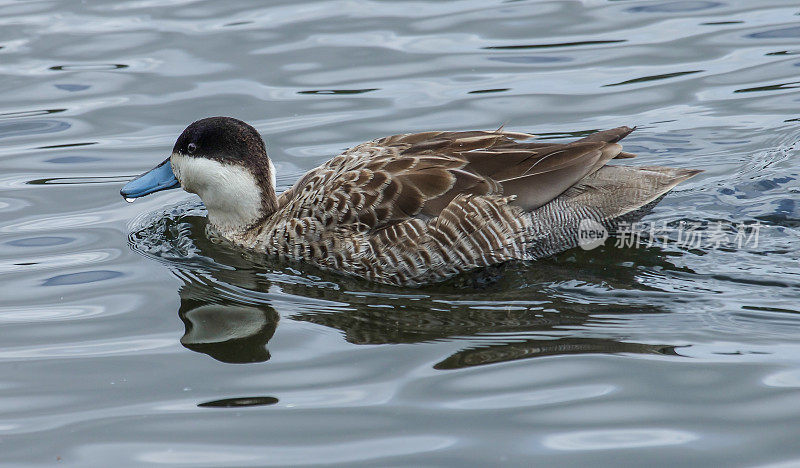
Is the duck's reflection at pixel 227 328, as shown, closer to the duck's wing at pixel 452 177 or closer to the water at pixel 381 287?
the water at pixel 381 287

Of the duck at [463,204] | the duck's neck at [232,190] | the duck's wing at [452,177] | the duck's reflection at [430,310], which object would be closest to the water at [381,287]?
the duck's reflection at [430,310]

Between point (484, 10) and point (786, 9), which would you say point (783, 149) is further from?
point (484, 10)

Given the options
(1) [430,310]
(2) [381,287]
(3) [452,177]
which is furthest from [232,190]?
(1) [430,310]

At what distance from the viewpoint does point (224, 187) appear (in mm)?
8969

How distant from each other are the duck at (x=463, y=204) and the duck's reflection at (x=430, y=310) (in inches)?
6.8

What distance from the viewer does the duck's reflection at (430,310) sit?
6805 millimetres

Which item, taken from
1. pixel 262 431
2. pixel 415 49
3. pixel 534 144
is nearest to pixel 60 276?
pixel 262 431

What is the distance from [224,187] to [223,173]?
13cm

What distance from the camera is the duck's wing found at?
8.12 m

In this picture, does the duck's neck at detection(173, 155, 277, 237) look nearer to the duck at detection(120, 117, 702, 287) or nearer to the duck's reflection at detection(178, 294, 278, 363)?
the duck at detection(120, 117, 702, 287)

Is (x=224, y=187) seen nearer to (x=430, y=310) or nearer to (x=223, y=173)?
(x=223, y=173)

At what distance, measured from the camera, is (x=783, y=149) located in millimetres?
10070

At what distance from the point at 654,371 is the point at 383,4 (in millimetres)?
8971

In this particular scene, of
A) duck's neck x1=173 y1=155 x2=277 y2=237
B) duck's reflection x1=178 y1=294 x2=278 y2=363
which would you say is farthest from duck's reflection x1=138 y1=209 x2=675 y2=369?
duck's neck x1=173 y1=155 x2=277 y2=237
